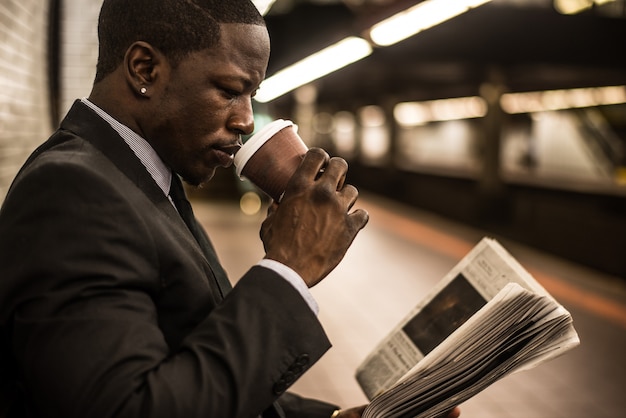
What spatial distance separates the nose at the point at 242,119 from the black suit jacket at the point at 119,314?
207 millimetres

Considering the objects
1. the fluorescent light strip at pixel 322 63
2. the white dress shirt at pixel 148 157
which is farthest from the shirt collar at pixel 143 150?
the fluorescent light strip at pixel 322 63

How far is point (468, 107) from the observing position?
72.5 ft

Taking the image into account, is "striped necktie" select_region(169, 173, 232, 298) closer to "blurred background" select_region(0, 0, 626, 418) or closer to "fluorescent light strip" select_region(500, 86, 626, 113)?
"blurred background" select_region(0, 0, 626, 418)

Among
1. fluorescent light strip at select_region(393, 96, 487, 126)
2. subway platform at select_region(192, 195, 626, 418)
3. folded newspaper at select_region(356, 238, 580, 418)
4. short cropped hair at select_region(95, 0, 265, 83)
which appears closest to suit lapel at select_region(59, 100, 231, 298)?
short cropped hair at select_region(95, 0, 265, 83)

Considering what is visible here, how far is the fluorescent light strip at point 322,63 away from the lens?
6.80 meters

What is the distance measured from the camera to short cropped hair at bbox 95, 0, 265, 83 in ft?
3.58

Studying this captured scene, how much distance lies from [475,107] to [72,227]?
21.7 meters

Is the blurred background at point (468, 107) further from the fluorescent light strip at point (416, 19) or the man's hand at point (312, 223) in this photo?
the man's hand at point (312, 223)

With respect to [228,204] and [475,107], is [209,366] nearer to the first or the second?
[228,204]

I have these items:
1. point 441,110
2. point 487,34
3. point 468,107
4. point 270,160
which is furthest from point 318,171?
point 441,110

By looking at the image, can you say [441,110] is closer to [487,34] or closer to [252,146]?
[487,34]

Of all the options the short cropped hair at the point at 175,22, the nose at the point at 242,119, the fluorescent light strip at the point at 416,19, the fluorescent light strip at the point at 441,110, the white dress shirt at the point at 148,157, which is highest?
the fluorescent light strip at the point at 416,19

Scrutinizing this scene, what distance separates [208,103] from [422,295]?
253 inches

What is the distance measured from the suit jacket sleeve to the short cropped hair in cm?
22
